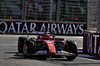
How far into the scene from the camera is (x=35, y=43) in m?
10.1

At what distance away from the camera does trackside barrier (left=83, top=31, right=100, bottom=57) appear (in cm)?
1079

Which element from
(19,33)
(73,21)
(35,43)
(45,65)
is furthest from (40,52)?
(73,21)

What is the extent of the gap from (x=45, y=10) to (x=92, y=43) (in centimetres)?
1924

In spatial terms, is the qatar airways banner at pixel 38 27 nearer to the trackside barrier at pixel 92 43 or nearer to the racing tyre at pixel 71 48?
the trackside barrier at pixel 92 43

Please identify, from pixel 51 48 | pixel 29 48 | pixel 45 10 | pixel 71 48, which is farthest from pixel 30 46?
pixel 45 10

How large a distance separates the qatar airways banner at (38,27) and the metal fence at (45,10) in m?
2.70

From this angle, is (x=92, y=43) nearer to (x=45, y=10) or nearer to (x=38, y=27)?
(x=38, y=27)

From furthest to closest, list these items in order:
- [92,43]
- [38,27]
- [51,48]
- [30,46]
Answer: [38,27] → [92,43] → [30,46] → [51,48]

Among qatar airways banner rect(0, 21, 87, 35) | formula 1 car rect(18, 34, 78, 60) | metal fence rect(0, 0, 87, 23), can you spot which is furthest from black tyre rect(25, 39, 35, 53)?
metal fence rect(0, 0, 87, 23)

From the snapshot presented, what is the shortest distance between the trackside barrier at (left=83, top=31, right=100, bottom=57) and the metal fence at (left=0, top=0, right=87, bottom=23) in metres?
17.7

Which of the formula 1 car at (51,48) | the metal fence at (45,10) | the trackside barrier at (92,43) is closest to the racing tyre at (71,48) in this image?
the formula 1 car at (51,48)

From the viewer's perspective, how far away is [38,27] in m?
26.6

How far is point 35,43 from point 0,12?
19.6 metres

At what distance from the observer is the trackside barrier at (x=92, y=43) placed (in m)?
10.8
